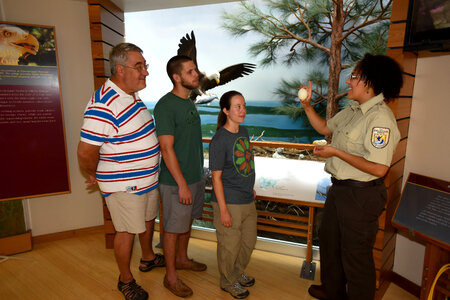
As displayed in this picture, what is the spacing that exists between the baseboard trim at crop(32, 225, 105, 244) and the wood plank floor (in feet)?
0.17

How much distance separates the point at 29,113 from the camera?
96.8 inches

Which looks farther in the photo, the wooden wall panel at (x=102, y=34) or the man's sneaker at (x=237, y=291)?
the wooden wall panel at (x=102, y=34)

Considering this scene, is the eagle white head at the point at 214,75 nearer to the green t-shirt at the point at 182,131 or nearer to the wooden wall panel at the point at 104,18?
the wooden wall panel at the point at 104,18

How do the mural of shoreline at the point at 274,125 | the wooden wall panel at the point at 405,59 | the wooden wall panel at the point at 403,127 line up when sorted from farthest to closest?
→ 1. the mural of shoreline at the point at 274,125
2. the wooden wall panel at the point at 403,127
3. the wooden wall panel at the point at 405,59

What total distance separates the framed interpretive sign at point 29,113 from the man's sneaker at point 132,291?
1.31 meters

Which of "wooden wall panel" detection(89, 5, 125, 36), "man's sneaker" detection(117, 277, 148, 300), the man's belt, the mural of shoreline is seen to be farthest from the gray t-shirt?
"wooden wall panel" detection(89, 5, 125, 36)

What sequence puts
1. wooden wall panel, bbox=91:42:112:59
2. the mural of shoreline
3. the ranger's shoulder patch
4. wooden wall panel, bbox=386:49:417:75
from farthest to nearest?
the mural of shoreline, wooden wall panel, bbox=91:42:112:59, wooden wall panel, bbox=386:49:417:75, the ranger's shoulder patch

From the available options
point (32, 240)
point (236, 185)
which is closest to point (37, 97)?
point (32, 240)

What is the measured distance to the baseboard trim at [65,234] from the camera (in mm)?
2721

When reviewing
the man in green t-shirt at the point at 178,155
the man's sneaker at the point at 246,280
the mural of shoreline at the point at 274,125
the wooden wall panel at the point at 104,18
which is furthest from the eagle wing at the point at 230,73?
the man's sneaker at the point at 246,280

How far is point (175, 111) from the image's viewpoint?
1.77 meters

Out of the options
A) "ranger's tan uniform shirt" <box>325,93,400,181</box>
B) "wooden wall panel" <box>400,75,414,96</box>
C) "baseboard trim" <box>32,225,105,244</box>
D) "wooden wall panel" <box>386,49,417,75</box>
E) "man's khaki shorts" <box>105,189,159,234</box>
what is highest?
"wooden wall panel" <box>386,49,417,75</box>

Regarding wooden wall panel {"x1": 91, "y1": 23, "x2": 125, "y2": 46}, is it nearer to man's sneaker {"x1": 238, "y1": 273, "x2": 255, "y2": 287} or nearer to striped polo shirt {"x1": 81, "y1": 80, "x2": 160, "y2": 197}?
striped polo shirt {"x1": 81, "y1": 80, "x2": 160, "y2": 197}

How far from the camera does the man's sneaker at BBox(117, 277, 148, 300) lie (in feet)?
6.12
